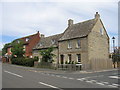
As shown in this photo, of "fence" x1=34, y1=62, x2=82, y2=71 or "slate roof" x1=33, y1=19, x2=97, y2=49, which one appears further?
"slate roof" x1=33, y1=19, x2=97, y2=49

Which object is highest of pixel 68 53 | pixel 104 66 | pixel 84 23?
pixel 84 23

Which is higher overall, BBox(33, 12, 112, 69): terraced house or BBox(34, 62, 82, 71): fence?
BBox(33, 12, 112, 69): terraced house

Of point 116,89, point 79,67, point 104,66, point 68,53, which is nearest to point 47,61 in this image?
point 68,53

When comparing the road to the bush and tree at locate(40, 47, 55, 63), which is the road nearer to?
tree at locate(40, 47, 55, 63)

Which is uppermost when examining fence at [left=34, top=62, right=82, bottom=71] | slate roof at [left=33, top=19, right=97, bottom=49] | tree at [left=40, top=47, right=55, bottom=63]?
slate roof at [left=33, top=19, right=97, bottom=49]

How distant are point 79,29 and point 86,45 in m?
5.20

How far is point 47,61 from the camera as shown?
31.0 meters

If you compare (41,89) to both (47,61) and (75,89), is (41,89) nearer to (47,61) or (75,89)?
(75,89)

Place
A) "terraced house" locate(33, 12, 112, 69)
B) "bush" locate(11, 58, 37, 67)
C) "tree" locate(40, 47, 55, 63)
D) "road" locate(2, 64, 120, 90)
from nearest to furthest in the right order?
"road" locate(2, 64, 120, 90), "terraced house" locate(33, 12, 112, 69), "tree" locate(40, 47, 55, 63), "bush" locate(11, 58, 37, 67)

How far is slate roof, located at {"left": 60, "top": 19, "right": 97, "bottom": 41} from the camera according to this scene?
31066 mm

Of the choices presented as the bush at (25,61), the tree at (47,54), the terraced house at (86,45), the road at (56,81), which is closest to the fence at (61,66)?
the tree at (47,54)

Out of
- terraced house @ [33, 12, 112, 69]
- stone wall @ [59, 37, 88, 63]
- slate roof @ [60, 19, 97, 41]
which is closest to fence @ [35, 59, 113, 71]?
terraced house @ [33, 12, 112, 69]

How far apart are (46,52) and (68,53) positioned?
16.4ft

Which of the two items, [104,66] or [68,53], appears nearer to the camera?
[104,66]
